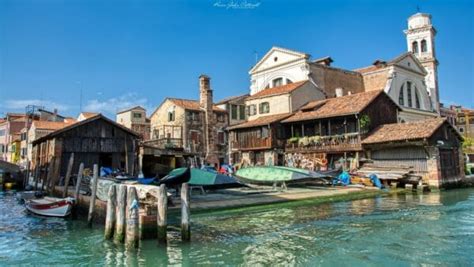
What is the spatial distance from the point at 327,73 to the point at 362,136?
13679 millimetres

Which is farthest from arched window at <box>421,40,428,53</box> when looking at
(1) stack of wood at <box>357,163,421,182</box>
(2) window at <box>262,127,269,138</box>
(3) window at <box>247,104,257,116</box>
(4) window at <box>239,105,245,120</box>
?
(1) stack of wood at <box>357,163,421,182</box>

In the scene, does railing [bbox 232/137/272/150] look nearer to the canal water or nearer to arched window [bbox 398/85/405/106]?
the canal water

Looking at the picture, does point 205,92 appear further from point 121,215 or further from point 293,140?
point 121,215

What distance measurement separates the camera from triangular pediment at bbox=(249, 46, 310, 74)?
3687cm

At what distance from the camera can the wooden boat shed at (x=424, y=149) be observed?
878 inches

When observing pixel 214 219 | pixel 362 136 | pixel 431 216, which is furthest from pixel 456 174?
pixel 214 219

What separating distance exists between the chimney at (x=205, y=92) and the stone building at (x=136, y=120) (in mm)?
10718

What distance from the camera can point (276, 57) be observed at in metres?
39.5

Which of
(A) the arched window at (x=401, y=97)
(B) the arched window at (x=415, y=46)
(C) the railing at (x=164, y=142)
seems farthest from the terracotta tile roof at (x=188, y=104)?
(B) the arched window at (x=415, y=46)

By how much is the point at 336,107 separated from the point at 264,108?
7.87 m

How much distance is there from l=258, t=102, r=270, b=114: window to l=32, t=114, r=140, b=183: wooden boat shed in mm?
13767

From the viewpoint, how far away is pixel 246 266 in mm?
8305

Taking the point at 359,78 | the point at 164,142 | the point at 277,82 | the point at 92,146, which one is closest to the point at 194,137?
the point at 164,142

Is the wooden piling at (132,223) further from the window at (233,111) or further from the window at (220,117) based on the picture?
the window at (233,111)
